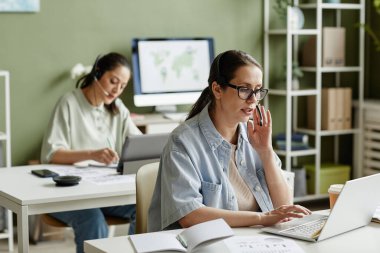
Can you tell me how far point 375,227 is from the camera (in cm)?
228

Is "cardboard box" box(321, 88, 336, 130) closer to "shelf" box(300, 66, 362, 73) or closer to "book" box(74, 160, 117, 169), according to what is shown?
"shelf" box(300, 66, 362, 73)

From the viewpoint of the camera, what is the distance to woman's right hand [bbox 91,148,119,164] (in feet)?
11.3

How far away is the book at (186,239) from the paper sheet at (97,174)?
1104 millimetres

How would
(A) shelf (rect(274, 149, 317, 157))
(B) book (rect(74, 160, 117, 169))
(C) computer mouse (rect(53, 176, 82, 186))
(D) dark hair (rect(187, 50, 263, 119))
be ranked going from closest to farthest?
(D) dark hair (rect(187, 50, 263, 119)) < (C) computer mouse (rect(53, 176, 82, 186)) < (B) book (rect(74, 160, 117, 169)) < (A) shelf (rect(274, 149, 317, 157))

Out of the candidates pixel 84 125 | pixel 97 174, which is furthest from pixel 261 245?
pixel 84 125

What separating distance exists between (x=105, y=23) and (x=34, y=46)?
1.70 feet

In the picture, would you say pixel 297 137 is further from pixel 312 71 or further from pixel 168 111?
pixel 168 111

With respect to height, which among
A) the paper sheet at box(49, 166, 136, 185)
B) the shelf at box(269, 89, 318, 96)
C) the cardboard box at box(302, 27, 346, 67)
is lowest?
the paper sheet at box(49, 166, 136, 185)

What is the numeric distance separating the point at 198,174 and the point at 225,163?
131mm

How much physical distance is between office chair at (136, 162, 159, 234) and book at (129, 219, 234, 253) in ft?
1.73

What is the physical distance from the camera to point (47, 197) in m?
2.79

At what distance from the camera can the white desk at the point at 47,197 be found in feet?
9.13

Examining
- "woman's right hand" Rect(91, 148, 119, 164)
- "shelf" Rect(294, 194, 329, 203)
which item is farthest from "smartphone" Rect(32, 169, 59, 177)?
"shelf" Rect(294, 194, 329, 203)

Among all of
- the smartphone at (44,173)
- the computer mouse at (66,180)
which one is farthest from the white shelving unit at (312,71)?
the computer mouse at (66,180)
